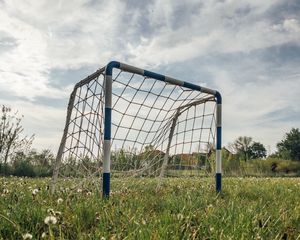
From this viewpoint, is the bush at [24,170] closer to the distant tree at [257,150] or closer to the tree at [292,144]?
the tree at [292,144]

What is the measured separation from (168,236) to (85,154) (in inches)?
135

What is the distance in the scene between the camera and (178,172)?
8531mm

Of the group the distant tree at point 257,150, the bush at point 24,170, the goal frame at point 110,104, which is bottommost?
the bush at point 24,170

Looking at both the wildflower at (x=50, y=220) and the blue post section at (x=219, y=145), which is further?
the blue post section at (x=219, y=145)

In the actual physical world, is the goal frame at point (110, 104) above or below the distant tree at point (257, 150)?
below

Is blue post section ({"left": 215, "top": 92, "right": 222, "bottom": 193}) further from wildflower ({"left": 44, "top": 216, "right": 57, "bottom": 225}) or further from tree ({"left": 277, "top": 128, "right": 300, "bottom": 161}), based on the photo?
tree ({"left": 277, "top": 128, "right": 300, "bottom": 161})

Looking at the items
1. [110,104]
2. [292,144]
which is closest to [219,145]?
[110,104]

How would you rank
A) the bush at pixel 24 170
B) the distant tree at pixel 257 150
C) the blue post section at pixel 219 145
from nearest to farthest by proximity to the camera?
the blue post section at pixel 219 145, the bush at pixel 24 170, the distant tree at pixel 257 150

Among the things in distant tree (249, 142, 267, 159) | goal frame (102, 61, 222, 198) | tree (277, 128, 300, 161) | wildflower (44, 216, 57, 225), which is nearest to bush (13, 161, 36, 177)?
goal frame (102, 61, 222, 198)

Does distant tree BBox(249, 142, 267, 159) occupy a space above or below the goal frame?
above

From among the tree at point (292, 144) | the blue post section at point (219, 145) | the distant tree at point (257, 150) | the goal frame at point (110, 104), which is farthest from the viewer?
the distant tree at point (257, 150)

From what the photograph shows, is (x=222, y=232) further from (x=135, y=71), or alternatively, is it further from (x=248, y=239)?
(x=135, y=71)

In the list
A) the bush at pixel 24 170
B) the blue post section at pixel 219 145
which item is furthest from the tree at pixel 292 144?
the blue post section at pixel 219 145

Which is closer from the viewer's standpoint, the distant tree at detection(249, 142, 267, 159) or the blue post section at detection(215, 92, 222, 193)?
the blue post section at detection(215, 92, 222, 193)
